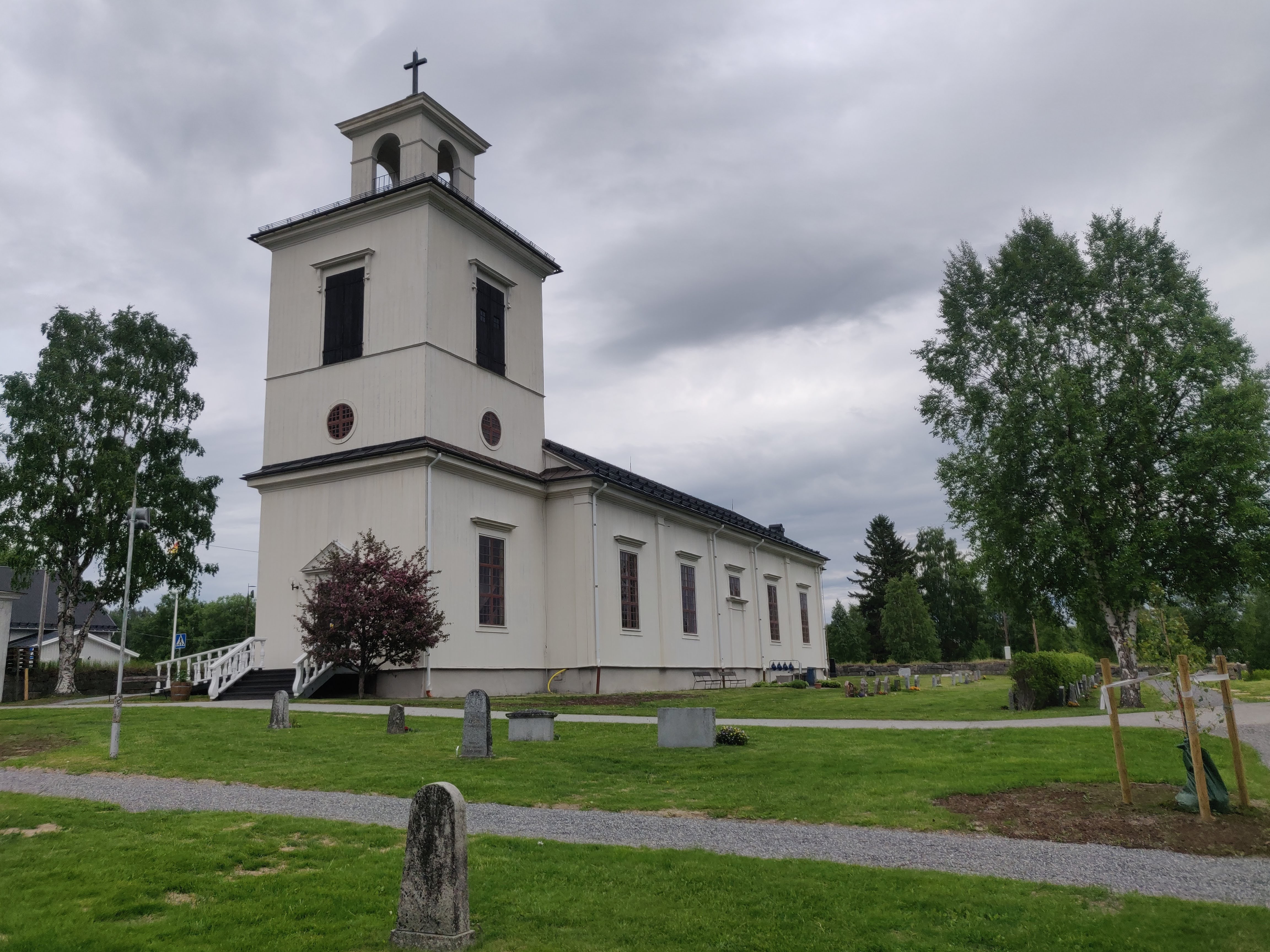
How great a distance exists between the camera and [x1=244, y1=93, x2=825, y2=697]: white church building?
27.5m

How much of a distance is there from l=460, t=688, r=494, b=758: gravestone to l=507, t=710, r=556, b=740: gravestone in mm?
1686

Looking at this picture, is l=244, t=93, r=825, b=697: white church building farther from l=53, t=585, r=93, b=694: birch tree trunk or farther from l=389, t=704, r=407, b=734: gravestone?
l=389, t=704, r=407, b=734: gravestone

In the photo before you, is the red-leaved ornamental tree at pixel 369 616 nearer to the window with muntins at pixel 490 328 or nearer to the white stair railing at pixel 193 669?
the white stair railing at pixel 193 669

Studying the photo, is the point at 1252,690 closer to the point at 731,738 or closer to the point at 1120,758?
the point at 731,738

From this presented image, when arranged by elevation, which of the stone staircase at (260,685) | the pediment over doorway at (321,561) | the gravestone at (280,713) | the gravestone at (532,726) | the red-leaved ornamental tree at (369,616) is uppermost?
the pediment over doorway at (321,561)

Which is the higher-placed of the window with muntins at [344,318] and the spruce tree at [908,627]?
the window with muntins at [344,318]

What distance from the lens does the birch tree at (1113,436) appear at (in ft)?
71.8

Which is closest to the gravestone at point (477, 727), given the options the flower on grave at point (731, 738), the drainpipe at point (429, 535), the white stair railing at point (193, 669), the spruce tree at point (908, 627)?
the flower on grave at point (731, 738)

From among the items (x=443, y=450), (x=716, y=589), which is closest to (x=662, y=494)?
(x=716, y=589)

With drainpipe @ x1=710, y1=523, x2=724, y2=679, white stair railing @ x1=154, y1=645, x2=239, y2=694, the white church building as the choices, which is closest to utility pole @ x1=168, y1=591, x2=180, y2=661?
white stair railing @ x1=154, y1=645, x2=239, y2=694

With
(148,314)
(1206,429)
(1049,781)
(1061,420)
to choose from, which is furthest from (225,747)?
(148,314)

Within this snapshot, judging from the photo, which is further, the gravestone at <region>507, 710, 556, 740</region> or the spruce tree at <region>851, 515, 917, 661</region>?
the spruce tree at <region>851, 515, 917, 661</region>

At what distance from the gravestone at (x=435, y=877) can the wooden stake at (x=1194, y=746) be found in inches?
297

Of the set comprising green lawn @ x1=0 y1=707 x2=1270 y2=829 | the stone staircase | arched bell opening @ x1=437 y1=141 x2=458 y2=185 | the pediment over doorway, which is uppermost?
arched bell opening @ x1=437 y1=141 x2=458 y2=185
